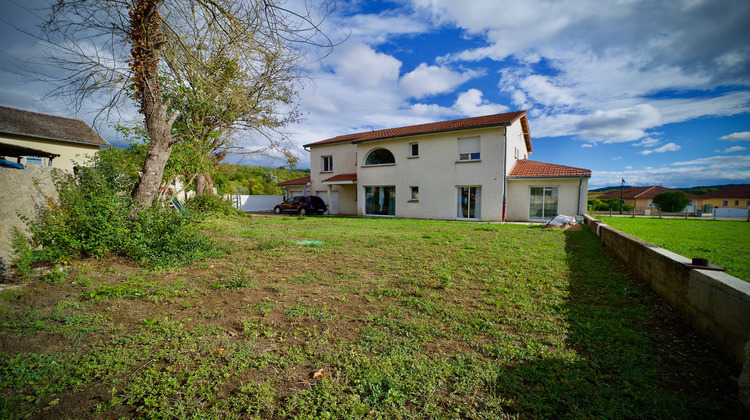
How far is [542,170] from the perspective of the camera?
16.4 m

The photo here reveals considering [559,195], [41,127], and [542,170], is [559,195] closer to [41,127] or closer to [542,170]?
[542,170]

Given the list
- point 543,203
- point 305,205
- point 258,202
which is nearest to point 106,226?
point 305,205

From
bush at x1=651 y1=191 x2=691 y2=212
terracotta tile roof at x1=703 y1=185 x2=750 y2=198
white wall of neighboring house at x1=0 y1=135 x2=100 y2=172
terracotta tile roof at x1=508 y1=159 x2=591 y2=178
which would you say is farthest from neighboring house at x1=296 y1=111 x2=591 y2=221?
terracotta tile roof at x1=703 y1=185 x2=750 y2=198

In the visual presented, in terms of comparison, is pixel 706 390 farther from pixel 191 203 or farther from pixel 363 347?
pixel 191 203

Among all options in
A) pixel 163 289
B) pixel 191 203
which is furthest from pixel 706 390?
pixel 191 203

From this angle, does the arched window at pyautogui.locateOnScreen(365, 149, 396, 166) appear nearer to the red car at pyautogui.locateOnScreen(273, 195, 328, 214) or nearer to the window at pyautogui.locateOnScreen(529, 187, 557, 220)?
the red car at pyautogui.locateOnScreen(273, 195, 328, 214)

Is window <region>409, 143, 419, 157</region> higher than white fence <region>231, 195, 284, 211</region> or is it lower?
higher

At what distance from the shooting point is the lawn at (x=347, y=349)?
192 cm

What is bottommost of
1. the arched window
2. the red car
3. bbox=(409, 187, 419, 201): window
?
the red car

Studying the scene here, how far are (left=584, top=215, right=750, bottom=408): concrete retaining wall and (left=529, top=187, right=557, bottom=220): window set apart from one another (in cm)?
1297

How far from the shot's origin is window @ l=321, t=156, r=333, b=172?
23453mm

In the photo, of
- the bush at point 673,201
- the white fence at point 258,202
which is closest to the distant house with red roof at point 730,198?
the bush at point 673,201

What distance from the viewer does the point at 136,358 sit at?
2389mm

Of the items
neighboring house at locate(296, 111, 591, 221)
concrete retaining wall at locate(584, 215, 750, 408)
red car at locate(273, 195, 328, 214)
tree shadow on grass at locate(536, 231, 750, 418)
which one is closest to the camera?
tree shadow on grass at locate(536, 231, 750, 418)
